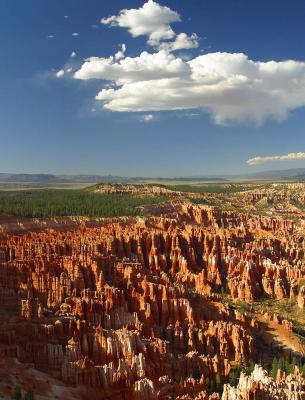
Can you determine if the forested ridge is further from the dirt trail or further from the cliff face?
the dirt trail

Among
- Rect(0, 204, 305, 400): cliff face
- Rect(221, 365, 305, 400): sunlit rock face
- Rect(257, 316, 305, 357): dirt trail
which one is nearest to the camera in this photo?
Rect(221, 365, 305, 400): sunlit rock face

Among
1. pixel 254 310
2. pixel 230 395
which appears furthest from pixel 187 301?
pixel 230 395

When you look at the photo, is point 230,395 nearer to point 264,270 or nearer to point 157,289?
point 157,289

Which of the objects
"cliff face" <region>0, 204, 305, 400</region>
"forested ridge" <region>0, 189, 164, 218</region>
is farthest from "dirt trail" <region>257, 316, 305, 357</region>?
"forested ridge" <region>0, 189, 164, 218</region>

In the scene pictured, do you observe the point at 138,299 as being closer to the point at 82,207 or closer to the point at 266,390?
the point at 266,390

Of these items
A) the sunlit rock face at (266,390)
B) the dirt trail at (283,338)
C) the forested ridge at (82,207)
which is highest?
the forested ridge at (82,207)

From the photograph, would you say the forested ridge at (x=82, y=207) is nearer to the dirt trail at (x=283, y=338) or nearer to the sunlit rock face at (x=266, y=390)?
the dirt trail at (x=283, y=338)

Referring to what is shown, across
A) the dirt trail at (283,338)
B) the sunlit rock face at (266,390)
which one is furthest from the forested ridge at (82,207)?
the sunlit rock face at (266,390)

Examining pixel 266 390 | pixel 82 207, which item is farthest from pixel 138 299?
pixel 82 207
